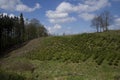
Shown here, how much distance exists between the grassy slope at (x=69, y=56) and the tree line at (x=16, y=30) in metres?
10.7

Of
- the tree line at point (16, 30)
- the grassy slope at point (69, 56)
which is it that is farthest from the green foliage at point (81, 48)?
the tree line at point (16, 30)

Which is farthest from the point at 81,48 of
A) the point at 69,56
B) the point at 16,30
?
the point at 16,30

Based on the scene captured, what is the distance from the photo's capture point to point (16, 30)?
5609cm

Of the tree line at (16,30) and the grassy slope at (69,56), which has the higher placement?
the tree line at (16,30)

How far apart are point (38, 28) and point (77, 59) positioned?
36.5 metres

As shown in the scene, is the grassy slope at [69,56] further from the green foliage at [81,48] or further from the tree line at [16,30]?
the tree line at [16,30]

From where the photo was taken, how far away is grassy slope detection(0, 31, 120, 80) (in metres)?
23.5

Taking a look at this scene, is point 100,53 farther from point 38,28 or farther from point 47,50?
point 38,28

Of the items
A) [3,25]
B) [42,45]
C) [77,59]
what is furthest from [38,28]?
[77,59]

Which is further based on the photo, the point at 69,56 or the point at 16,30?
the point at 16,30

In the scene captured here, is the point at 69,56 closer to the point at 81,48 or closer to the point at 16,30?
the point at 81,48

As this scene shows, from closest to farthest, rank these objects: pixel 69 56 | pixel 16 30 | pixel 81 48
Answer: pixel 69 56 → pixel 81 48 → pixel 16 30

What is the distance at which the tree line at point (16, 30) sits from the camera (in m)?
48.9

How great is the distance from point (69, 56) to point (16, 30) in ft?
95.6
